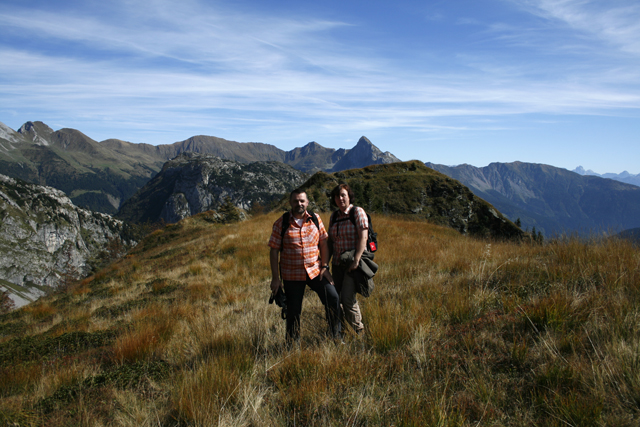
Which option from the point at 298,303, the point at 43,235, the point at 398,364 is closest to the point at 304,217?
the point at 298,303

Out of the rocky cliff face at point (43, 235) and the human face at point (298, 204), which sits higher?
the human face at point (298, 204)

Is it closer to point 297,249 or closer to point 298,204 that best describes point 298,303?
point 297,249

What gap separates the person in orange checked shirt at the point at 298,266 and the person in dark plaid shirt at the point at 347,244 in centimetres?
17

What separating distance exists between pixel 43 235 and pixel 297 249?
8320 inches

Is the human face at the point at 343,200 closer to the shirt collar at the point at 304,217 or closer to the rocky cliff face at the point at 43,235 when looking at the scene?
the shirt collar at the point at 304,217

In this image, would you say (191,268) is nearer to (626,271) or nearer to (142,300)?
(142,300)

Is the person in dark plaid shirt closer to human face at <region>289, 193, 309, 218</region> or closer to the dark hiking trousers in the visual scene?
the dark hiking trousers

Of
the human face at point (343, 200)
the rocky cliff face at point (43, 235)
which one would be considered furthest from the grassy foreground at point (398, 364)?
the rocky cliff face at point (43, 235)

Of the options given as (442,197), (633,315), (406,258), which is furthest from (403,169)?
(633,315)

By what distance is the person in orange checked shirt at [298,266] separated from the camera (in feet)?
12.9

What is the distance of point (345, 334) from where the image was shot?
12.3 feet

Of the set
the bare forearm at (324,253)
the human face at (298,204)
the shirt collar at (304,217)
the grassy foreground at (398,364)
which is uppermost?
the human face at (298,204)

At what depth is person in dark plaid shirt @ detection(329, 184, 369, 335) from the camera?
3.81 metres

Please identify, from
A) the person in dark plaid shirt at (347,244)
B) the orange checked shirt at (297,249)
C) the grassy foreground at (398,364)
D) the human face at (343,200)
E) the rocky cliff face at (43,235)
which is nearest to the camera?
the grassy foreground at (398,364)
